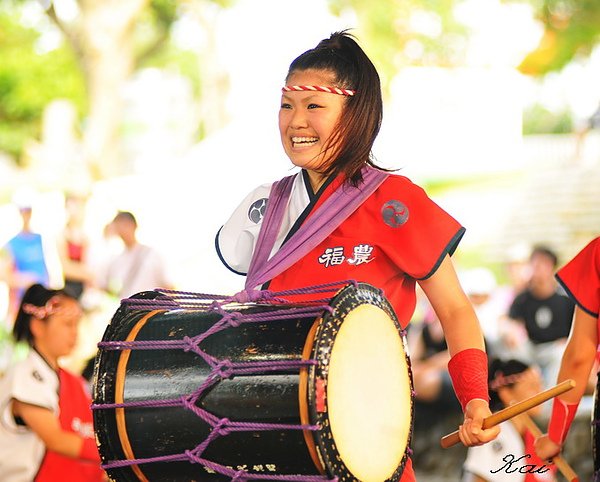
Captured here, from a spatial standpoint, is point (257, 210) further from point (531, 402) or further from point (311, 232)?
point (531, 402)

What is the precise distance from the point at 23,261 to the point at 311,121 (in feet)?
25.2

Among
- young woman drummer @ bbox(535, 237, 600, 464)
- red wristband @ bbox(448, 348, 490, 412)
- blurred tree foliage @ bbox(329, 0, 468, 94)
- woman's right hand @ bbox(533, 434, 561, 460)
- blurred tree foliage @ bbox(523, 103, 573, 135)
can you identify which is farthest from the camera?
blurred tree foliage @ bbox(523, 103, 573, 135)

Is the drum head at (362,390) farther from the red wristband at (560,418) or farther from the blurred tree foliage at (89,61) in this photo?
the blurred tree foliage at (89,61)

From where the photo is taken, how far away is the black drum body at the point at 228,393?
2.21m

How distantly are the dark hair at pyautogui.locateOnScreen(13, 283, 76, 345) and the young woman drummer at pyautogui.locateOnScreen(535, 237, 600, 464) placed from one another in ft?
7.29

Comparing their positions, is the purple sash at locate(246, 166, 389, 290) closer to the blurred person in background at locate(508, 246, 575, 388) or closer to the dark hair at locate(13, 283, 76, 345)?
the dark hair at locate(13, 283, 76, 345)

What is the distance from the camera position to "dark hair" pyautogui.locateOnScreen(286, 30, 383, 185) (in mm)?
2650


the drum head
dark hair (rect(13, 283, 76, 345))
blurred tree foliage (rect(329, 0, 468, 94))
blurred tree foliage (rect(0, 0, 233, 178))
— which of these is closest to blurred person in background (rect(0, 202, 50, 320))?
dark hair (rect(13, 283, 76, 345))

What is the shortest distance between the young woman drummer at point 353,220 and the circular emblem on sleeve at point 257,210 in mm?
55

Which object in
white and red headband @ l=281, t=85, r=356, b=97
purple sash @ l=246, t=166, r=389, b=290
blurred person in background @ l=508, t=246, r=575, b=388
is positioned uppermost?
white and red headband @ l=281, t=85, r=356, b=97

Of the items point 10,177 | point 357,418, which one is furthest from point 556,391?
point 10,177

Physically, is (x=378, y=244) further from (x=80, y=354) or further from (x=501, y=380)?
(x=80, y=354)

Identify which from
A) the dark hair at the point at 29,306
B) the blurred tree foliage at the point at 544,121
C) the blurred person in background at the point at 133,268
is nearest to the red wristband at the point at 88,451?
the dark hair at the point at 29,306

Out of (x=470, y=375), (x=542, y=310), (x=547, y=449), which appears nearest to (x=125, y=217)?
(x=542, y=310)
